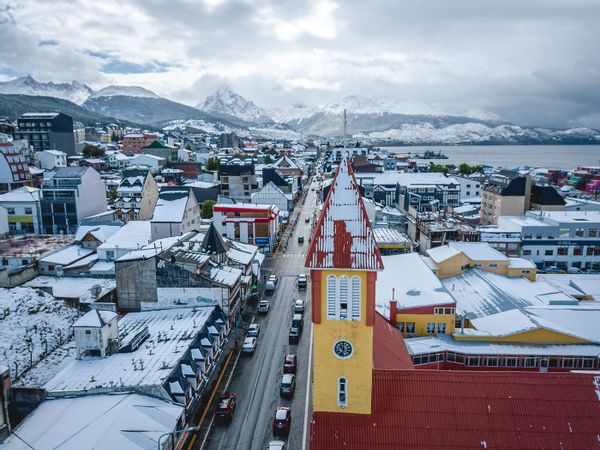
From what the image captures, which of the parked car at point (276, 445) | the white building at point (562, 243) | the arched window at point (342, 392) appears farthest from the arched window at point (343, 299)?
the white building at point (562, 243)

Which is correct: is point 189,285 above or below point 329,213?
below

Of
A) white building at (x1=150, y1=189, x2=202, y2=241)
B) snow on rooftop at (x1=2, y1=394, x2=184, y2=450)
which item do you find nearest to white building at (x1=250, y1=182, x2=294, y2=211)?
white building at (x1=150, y1=189, x2=202, y2=241)

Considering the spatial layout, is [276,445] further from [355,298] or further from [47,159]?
[47,159]

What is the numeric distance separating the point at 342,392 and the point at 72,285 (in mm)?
39677

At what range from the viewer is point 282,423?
28.2 meters

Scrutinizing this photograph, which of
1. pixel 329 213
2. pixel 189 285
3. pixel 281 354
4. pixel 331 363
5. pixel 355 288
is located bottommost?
pixel 281 354

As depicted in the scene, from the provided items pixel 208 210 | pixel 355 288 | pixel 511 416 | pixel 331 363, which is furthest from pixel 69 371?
pixel 208 210

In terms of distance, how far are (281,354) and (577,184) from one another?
14748cm

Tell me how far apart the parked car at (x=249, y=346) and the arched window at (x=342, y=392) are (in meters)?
19.1

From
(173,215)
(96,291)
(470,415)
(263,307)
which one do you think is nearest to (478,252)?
(263,307)

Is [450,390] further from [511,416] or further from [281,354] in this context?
[281,354]

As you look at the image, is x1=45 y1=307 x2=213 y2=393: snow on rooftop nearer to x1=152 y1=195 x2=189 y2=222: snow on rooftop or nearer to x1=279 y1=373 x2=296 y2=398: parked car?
x1=279 y1=373 x2=296 y2=398: parked car

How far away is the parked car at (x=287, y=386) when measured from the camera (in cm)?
3187

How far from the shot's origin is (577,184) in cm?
14850
